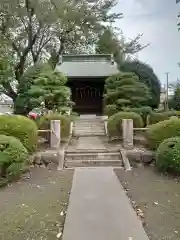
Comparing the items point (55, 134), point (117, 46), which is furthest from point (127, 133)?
point (117, 46)

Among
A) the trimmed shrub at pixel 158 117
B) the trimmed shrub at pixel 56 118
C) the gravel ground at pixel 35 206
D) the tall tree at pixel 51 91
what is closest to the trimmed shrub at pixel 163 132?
the gravel ground at pixel 35 206

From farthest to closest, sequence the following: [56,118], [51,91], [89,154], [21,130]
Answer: [51,91] → [56,118] → [89,154] → [21,130]

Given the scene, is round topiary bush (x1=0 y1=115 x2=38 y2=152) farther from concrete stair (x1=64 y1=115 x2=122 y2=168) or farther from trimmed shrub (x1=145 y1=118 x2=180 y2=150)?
trimmed shrub (x1=145 y1=118 x2=180 y2=150)

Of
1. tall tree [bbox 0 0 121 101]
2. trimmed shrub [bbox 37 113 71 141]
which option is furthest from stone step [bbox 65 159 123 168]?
tall tree [bbox 0 0 121 101]

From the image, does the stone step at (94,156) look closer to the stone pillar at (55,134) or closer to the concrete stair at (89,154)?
the concrete stair at (89,154)

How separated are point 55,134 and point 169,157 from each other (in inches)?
176

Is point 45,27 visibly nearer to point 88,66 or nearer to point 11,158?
point 88,66

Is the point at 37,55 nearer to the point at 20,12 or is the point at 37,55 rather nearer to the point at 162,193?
the point at 20,12

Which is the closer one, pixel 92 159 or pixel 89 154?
pixel 92 159

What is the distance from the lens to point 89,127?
55.8 ft

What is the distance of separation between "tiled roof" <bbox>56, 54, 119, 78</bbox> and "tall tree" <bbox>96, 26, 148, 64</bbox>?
194 inches

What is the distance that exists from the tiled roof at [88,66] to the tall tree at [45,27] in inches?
108

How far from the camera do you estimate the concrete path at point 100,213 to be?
479 cm

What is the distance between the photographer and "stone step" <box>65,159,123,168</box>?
400 inches
